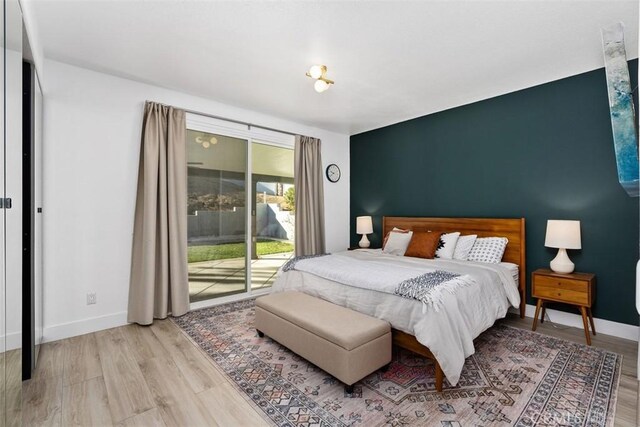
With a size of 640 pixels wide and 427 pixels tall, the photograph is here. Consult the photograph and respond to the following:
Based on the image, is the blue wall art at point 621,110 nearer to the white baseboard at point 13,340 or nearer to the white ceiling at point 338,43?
the white ceiling at point 338,43

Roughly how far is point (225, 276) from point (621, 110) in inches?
155

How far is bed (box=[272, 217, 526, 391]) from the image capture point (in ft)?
6.47

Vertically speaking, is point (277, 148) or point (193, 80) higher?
point (193, 80)

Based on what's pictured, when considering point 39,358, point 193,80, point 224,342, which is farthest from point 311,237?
point 39,358

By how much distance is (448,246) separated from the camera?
3.57 m

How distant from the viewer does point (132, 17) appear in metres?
2.16

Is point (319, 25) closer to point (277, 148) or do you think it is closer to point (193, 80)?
point (193, 80)

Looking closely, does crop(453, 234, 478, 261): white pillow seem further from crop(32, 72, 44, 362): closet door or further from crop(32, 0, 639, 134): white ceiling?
crop(32, 72, 44, 362): closet door

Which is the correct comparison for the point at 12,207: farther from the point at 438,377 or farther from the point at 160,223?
the point at 438,377

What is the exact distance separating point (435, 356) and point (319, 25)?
2.49 metres

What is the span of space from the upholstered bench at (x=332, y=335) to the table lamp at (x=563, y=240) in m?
1.97

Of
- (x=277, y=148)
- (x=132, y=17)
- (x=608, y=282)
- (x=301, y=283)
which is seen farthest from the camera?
(x=277, y=148)

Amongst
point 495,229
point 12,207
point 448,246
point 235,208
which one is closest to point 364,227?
point 448,246

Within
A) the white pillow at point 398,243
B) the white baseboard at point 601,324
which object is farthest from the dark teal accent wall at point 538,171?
the white pillow at point 398,243
